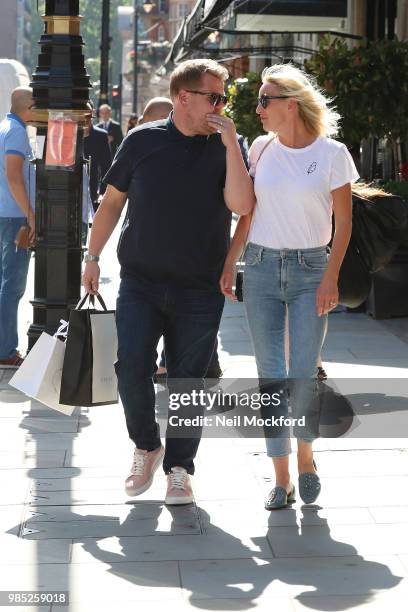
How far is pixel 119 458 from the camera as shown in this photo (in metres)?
6.41

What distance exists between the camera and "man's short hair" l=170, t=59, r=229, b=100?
17.6 feet

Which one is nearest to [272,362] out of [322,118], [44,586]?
[322,118]

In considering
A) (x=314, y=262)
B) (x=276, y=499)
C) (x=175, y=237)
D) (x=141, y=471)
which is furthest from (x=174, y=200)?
(x=276, y=499)

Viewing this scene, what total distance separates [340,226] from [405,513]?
3.94ft

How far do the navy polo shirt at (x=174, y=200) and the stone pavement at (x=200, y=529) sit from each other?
3.29ft

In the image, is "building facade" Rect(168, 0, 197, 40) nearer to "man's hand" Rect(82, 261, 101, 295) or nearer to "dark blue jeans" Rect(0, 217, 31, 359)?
"dark blue jeans" Rect(0, 217, 31, 359)

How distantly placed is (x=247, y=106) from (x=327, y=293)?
11100 mm

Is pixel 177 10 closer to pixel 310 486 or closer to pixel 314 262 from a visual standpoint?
pixel 314 262

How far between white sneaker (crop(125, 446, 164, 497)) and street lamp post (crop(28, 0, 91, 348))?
9.39 feet

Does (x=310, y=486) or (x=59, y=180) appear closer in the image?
(x=310, y=486)

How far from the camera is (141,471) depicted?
5.70m

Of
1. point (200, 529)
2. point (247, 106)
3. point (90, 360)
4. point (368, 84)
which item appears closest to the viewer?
point (200, 529)

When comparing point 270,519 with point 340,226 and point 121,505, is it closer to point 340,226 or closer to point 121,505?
point 121,505

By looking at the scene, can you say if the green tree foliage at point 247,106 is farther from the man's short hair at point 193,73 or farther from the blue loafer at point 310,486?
the blue loafer at point 310,486
